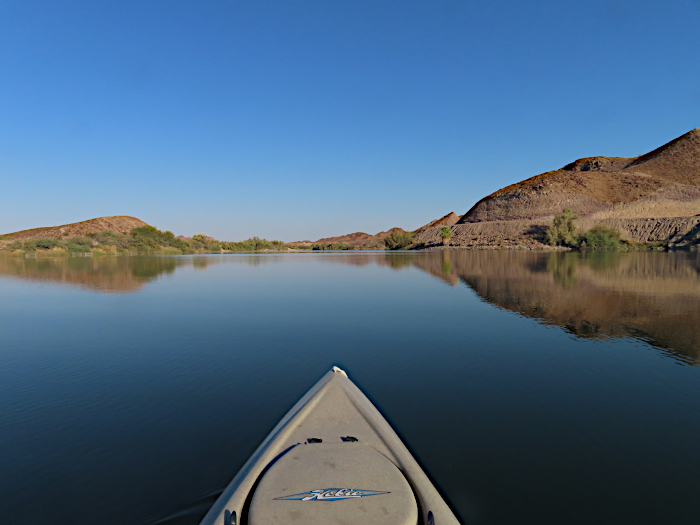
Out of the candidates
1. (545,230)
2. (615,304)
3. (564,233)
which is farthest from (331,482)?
(545,230)

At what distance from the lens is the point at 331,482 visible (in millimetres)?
4031

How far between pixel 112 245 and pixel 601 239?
5580 inches

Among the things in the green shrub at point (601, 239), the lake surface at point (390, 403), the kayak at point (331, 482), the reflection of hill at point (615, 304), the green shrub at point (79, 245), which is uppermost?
the green shrub at point (79, 245)

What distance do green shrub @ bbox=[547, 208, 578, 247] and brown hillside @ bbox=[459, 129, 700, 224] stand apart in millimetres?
25400

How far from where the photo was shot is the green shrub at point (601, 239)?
101 m

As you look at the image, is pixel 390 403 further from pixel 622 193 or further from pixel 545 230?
pixel 622 193

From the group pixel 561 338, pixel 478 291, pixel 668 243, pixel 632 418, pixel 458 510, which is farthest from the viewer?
pixel 668 243

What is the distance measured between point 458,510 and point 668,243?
12523 cm

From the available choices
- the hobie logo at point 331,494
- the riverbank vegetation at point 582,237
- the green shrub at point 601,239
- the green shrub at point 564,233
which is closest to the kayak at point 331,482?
the hobie logo at point 331,494

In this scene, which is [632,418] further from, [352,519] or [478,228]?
[478,228]

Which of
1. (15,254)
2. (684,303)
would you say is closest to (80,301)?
(684,303)

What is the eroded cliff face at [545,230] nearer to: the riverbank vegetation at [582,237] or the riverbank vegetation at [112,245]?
the riverbank vegetation at [582,237]

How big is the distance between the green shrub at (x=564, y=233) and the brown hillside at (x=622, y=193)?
2540cm

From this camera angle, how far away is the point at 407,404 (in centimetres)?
734
